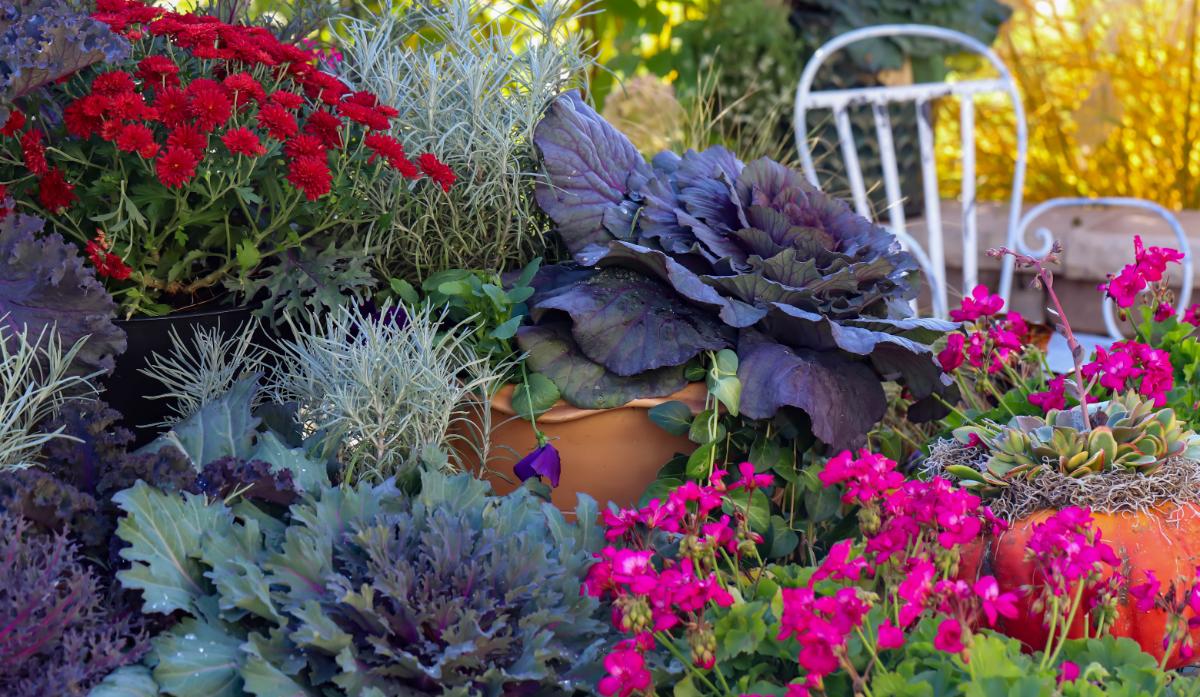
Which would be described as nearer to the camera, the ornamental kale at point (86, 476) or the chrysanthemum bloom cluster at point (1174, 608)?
the chrysanthemum bloom cluster at point (1174, 608)

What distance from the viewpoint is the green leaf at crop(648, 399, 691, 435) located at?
1641 mm

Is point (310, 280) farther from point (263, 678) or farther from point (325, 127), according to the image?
point (263, 678)

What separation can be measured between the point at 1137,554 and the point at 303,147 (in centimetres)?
122

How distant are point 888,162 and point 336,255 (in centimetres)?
185

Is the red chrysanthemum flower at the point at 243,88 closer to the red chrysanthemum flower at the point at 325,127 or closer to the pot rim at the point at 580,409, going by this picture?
the red chrysanthemum flower at the point at 325,127

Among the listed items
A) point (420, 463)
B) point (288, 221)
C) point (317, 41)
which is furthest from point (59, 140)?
point (420, 463)

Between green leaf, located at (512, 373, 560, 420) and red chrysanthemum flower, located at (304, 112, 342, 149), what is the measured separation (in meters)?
0.44

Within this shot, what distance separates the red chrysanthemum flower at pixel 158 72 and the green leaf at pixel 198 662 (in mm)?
744

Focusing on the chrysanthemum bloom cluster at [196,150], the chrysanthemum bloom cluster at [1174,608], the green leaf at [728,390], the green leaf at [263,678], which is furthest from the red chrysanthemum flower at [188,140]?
the chrysanthemum bloom cluster at [1174,608]

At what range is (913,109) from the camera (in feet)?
13.8

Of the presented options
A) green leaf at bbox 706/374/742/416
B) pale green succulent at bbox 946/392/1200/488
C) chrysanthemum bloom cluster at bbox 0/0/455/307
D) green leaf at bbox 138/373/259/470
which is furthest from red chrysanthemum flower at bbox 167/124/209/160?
pale green succulent at bbox 946/392/1200/488

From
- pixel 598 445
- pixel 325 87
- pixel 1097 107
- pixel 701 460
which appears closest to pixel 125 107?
pixel 325 87

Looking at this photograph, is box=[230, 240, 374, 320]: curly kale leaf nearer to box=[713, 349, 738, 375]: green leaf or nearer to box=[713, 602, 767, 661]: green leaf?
box=[713, 349, 738, 375]: green leaf

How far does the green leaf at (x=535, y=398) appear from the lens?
1.64m
